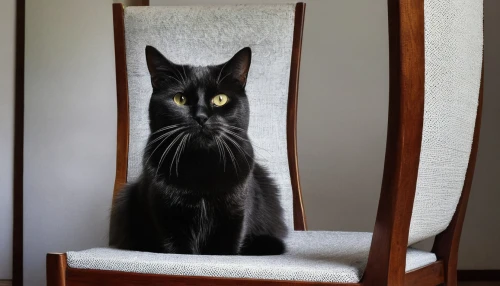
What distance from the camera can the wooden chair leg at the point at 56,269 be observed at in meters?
1.05

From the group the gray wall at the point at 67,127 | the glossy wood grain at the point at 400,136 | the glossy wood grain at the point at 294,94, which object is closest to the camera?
the glossy wood grain at the point at 400,136

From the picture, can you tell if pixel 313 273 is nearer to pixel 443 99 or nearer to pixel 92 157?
pixel 443 99

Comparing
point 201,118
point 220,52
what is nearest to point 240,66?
point 220,52

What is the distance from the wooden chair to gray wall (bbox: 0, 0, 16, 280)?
4.60 feet

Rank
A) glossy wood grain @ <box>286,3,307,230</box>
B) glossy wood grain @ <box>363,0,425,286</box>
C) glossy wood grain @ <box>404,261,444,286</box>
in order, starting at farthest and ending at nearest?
1. glossy wood grain @ <box>286,3,307,230</box>
2. glossy wood grain @ <box>404,261,444,286</box>
3. glossy wood grain @ <box>363,0,425,286</box>

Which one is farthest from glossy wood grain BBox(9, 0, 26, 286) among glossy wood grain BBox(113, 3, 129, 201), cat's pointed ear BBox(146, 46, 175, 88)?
cat's pointed ear BBox(146, 46, 175, 88)

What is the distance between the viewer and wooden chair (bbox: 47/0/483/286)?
864 mm

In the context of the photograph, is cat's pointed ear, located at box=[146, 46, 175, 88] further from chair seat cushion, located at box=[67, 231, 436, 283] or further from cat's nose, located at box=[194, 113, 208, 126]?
chair seat cushion, located at box=[67, 231, 436, 283]

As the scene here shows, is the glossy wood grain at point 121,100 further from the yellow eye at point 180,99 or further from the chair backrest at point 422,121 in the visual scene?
the chair backrest at point 422,121

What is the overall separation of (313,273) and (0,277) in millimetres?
1989

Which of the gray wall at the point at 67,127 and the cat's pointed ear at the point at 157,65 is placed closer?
the cat's pointed ear at the point at 157,65

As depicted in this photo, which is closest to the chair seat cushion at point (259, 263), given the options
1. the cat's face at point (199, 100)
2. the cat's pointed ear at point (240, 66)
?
the cat's face at point (199, 100)

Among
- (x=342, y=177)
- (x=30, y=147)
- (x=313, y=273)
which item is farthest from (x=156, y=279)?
(x=30, y=147)

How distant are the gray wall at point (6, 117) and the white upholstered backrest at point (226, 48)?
1424mm
